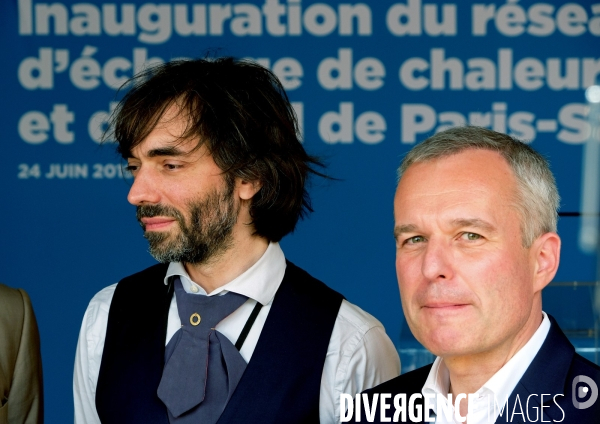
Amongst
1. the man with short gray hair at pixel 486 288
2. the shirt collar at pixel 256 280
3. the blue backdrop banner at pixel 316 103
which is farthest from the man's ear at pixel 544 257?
the blue backdrop banner at pixel 316 103

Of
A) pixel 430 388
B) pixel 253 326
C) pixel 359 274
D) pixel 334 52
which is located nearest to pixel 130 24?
pixel 334 52

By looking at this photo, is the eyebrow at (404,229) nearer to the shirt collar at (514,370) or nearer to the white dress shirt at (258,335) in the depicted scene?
the shirt collar at (514,370)

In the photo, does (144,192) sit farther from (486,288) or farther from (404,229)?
(486,288)

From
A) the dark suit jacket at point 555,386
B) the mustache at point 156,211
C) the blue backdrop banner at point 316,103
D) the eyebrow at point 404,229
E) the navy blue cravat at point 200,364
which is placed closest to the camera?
the dark suit jacket at point 555,386

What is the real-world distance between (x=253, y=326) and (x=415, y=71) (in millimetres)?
1835

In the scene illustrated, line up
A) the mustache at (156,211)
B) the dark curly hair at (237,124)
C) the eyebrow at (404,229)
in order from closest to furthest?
the eyebrow at (404,229) → the mustache at (156,211) → the dark curly hair at (237,124)

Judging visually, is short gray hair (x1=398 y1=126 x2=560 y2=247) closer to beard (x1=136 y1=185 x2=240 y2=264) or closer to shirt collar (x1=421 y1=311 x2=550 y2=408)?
shirt collar (x1=421 y1=311 x2=550 y2=408)

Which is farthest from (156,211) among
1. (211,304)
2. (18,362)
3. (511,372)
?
(511,372)

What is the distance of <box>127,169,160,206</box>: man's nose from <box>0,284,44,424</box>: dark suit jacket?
14.2 inches

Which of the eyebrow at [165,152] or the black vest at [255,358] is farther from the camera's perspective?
the eyebrow at [165,152]

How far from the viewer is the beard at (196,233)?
2125mm

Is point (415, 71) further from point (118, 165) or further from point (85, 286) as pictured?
point (85, 286)

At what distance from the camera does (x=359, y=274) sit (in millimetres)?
3787

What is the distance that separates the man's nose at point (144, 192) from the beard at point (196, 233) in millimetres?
16
